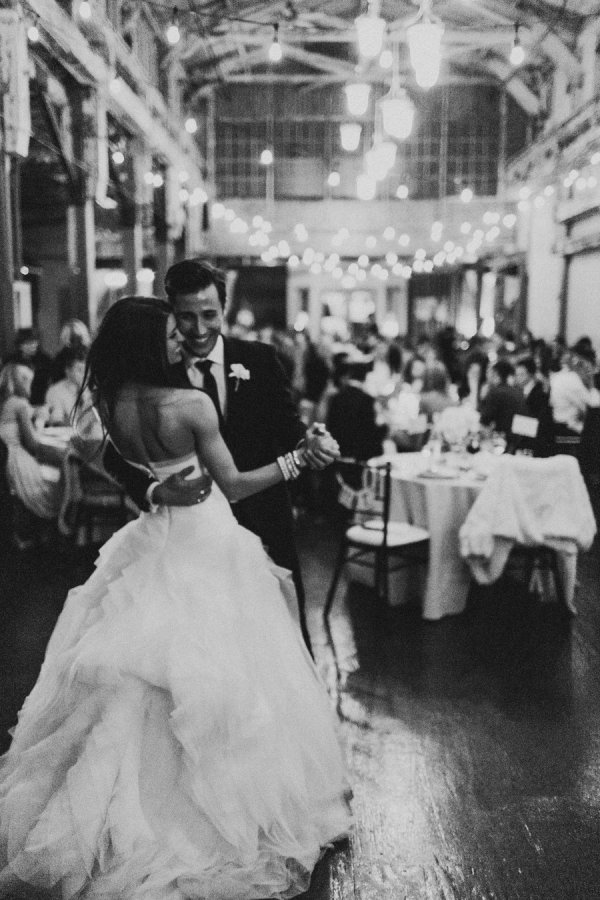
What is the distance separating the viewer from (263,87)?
1470cm

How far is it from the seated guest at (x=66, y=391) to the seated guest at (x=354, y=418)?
6.49 feet

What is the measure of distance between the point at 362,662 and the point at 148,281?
8206mm

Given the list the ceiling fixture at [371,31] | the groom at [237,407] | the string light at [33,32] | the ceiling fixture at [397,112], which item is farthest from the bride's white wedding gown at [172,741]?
the string light at [33,32]

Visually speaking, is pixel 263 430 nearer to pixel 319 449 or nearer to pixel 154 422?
pixel 319 449

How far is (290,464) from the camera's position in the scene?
231 centimetres

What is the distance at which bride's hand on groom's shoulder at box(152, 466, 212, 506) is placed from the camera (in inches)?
89.4

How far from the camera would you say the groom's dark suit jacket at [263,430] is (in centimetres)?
265

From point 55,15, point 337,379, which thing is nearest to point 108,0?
point 55,15

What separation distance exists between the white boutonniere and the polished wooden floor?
4.46 ft

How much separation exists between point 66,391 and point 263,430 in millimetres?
4406

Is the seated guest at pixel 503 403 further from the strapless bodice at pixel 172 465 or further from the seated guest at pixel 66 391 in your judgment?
the strapless bodice at pixel 172 465

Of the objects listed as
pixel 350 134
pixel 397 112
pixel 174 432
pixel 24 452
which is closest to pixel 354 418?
pixel 397 112

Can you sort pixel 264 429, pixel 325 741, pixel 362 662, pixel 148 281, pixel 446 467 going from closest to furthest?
pixel 325 741, pixel 264 429, pixel 362 662, pixel 446 467, pixel 148 281

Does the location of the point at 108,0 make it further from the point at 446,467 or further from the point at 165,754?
the point at 165,754
